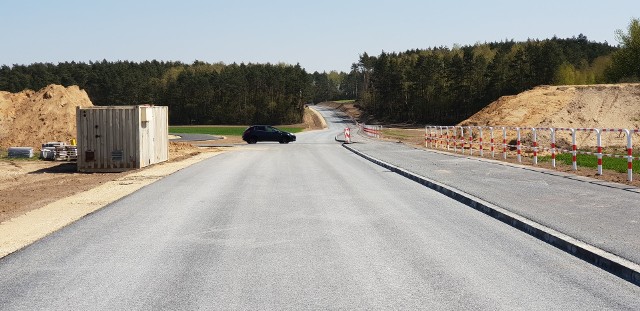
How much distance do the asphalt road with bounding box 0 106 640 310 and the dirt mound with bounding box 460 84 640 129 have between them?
37.5m

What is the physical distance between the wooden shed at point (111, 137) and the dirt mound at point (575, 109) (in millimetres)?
30935

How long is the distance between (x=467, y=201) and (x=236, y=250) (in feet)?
19.7

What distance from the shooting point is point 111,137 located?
998 inches

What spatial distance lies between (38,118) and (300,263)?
44.6 meters

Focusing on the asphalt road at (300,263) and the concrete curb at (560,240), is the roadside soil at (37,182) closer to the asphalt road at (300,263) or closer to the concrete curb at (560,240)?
the asphalt road at (300,263)

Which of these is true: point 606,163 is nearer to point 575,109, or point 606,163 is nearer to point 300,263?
point 300,263

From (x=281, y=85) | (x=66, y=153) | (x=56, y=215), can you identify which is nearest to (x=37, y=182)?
(x=56, y=215)

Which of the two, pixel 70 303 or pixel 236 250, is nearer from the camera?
pixel 70 303

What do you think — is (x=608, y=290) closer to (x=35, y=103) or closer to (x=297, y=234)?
(x=297, y=234)

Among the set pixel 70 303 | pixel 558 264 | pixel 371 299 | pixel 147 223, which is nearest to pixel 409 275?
pixel 371 299

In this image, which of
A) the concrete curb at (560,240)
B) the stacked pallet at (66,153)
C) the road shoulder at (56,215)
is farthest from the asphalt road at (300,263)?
the stacked pallet at (66,153)

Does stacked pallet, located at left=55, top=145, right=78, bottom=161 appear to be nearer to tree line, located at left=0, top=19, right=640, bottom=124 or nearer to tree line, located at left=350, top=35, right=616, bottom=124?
tree line, located at left=350, top=35, right=616, bottom=124

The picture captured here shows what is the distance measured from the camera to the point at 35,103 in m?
48.2

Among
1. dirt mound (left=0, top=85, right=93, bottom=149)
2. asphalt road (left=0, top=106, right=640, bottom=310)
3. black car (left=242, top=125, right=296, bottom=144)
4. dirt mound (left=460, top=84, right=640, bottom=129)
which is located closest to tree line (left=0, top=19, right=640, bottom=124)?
dirt mound (left=460, top=84, right=640, bottom=129)
